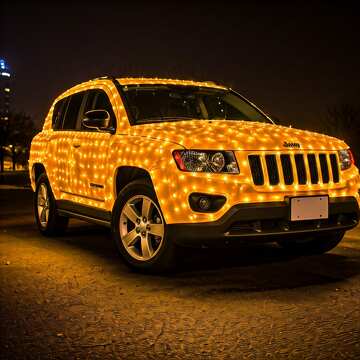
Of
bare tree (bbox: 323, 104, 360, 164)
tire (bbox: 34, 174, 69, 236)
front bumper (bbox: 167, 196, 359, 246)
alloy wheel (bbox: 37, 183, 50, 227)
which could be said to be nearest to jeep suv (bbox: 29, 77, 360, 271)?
front bumper (bbox: 167, 196, 359, 246)

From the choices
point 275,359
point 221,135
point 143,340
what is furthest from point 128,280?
point 275,359

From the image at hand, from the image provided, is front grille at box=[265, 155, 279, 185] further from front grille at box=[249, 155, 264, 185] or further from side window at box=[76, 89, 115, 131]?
side window at box=[76, 89, 115, 131]

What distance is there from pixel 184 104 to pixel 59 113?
196 cm

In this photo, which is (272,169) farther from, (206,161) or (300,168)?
(206,161)

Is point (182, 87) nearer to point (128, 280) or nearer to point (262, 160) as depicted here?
point (262, 160)

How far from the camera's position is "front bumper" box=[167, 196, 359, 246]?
19.3ft

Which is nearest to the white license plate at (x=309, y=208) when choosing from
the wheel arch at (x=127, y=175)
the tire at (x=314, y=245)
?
the tire at (x=314, y=245)

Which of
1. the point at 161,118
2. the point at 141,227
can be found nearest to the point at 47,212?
the point at 161,118

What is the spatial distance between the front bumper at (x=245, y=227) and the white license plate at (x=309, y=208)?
0.18 feet

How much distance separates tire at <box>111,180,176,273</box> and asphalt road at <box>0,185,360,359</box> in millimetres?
153

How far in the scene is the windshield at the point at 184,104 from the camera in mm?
7371

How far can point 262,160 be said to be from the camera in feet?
20.0

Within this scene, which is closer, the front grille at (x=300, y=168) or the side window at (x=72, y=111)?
the front grille at (x=300, y=168)

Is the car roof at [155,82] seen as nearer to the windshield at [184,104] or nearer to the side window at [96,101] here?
the windshield at [184,104]
